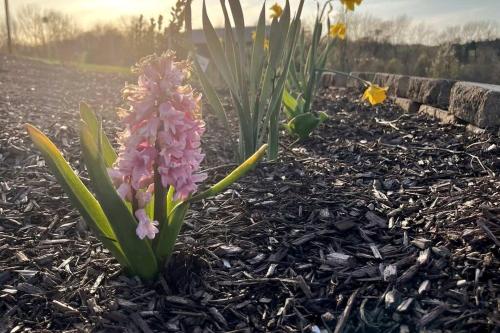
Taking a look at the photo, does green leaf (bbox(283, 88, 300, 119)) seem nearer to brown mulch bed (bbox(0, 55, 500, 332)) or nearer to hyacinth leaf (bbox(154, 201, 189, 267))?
brown mulch bed (bbox(0, 55, 500, 332))

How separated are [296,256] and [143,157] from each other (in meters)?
0.70

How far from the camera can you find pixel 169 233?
1402 mm

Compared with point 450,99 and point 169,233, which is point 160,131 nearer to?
point 169,233

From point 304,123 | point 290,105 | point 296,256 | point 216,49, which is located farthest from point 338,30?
point 296,256

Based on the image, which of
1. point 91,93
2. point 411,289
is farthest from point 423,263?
point 91,93

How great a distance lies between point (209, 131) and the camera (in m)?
3.62

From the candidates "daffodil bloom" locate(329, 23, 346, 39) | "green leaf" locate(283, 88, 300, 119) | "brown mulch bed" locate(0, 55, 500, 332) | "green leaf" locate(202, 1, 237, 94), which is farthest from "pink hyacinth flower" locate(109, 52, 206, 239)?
"daffodil bloom" locate(329, 23, 346, 39)

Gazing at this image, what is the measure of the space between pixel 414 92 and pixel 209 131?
1.91m

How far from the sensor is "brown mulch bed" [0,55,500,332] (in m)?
1.28

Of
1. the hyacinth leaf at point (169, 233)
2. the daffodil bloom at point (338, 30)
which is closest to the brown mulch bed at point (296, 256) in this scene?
the hyacinth leaf at point (169, 233)

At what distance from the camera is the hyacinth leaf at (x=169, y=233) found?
54.4 inches

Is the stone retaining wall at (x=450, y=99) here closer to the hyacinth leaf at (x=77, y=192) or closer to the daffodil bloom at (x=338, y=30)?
the daffodil bloom at (x=338, y=30)

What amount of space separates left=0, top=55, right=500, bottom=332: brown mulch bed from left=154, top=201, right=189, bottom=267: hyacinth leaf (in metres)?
0.07

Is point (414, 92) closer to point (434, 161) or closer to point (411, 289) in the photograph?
point (434, 161)
